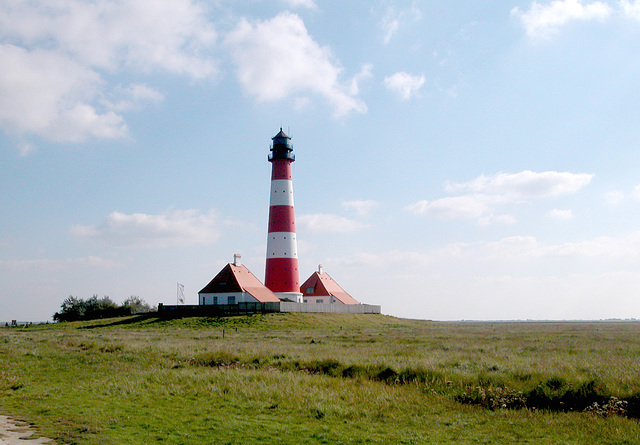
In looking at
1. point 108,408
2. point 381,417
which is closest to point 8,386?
point 108,408

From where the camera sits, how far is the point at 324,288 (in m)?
81.1

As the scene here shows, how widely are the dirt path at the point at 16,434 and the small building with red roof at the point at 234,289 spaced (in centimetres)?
5257

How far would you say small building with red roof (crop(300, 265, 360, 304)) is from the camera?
80.4m

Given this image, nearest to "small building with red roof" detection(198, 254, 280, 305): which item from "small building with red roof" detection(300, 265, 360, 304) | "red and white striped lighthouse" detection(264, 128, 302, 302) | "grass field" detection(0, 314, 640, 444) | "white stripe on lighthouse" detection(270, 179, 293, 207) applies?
"red and white striped lighthouse" detection(264, 128, 302, 302)

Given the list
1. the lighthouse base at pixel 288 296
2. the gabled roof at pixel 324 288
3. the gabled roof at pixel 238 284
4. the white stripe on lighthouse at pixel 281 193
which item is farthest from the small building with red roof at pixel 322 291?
the white stripe on lighthouse at pixel 281 193

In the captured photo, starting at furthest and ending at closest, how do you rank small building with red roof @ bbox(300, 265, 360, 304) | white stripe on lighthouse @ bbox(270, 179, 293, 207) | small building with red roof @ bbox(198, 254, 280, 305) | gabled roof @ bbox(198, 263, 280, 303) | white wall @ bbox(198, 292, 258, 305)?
small building with red roof @ bbox(300, 265, 360, 304)
gabled roof @ bbox(198, 263, 280, 303)
small building with red roof @ bbox(198, 254, 280, 305)
white wall @ bbox(198, 292, 258, 305)
white stripe on lighthouse @ bbox(270, 179, 293, 207)

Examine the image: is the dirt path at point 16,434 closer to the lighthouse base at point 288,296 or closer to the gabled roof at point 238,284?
the gabled roof at point 238,284

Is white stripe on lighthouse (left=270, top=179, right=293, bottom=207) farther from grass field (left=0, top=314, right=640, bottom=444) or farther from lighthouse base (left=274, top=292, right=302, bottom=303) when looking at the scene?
grass field (left=0, top=314, right=640, bottom=444)

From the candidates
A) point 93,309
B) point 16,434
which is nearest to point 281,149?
point 93,309

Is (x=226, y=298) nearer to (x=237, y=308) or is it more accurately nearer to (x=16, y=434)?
(x=237, y=308)

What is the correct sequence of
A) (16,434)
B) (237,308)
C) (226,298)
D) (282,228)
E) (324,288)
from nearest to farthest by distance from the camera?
(16,434) → (237,308) → (282,228) → (226,298) → (324,288)

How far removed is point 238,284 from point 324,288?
17.3 meters

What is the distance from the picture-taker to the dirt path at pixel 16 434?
11137 millimetres

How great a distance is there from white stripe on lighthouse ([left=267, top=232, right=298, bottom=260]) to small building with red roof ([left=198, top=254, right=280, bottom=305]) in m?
5.39
